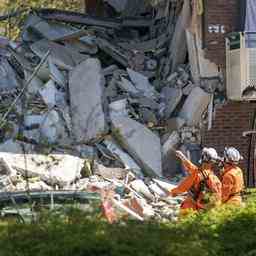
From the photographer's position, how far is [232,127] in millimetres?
13148

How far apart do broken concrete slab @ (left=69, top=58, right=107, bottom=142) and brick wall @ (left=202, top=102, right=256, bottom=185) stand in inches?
70.5

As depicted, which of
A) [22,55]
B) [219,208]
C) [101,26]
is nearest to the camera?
[219,208]

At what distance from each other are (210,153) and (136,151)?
320 cm

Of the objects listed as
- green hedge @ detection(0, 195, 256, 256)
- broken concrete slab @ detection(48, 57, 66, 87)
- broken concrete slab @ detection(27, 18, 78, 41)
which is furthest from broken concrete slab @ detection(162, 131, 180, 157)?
green hedge @ detection(0, 195, 256, 256)

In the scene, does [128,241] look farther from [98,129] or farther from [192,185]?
[98,129]

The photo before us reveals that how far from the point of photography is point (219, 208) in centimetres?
675

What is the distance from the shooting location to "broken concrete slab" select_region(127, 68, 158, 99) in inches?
527

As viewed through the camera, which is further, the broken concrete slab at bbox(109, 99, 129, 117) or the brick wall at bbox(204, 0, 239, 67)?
the brick wall at bbox(204, 0, 239, 67)

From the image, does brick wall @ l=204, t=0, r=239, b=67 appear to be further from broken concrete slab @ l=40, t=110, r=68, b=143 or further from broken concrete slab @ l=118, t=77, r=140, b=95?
broken concrete slab @ l=40, t=110, r=68, b=143

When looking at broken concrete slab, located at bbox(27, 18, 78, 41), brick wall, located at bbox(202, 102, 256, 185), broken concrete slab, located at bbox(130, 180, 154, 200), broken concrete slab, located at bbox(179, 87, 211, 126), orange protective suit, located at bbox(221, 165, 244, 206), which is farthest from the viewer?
broken concrete slab, located at bbox(27, 18, 78, 41)

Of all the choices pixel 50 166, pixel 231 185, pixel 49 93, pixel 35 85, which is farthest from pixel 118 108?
pixel 231 185

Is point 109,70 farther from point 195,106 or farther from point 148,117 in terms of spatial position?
point 195,106

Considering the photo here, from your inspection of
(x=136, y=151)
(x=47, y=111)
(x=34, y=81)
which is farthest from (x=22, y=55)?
(x=136, y=151)

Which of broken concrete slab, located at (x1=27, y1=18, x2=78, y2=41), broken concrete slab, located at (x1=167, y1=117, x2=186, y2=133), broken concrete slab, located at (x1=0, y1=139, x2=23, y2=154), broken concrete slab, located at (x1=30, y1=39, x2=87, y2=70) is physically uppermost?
broken concrete slab, located at (x1=27, y1=18, x2=78, y2=41)
